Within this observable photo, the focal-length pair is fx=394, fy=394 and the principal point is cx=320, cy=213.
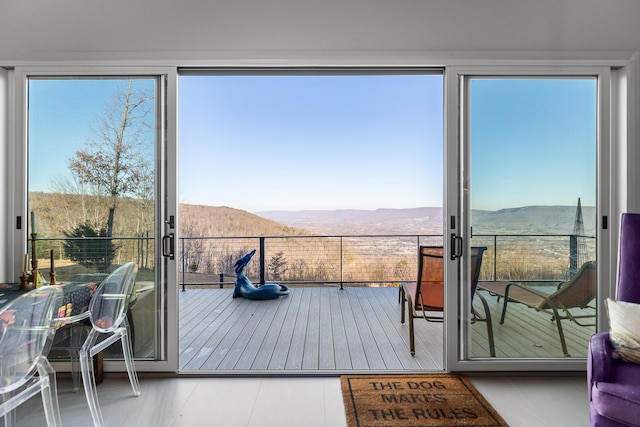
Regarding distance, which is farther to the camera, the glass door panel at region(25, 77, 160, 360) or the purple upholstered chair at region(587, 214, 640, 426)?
the glass door panel at region(25, 77, 160, 360)

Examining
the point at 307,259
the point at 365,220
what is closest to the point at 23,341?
the point at 307,259

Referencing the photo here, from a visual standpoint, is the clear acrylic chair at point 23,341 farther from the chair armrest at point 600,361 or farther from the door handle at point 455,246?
the chair armrest at point 600,361

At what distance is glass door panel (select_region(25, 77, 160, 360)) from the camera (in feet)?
8.96

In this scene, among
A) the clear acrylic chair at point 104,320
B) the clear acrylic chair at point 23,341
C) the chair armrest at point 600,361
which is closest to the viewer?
the clear acrylic chair at point 23,341

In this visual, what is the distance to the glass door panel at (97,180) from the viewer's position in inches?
107

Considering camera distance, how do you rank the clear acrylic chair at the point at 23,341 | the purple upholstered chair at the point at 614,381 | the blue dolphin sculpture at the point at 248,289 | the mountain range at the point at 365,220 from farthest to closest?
the mountain range at the point at 365,220 → the blue dolphin sculpture at the point at 248,289 → the purple upholstered chair at the point at 614,381 → the clear acrylic chair at the point at 23,341

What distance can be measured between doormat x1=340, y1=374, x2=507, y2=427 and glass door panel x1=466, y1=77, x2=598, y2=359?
0.39 metres

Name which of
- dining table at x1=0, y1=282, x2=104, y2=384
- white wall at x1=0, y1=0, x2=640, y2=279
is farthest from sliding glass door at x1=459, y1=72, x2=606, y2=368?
dining table at x1=0, y1=282, x2=104, y2=384

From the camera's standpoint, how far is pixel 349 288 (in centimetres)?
611

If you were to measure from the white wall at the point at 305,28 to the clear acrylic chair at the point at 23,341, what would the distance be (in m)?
1.79

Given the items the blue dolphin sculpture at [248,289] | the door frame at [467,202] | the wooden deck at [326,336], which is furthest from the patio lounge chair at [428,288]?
the blue dolphin sculpture at [248,289]

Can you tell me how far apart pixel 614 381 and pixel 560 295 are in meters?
1.07

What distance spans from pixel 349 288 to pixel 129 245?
3.92 metres

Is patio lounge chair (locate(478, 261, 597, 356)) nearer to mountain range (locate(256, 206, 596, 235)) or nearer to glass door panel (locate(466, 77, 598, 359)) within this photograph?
glass door panel (locate(466, 77, 598, 359))
